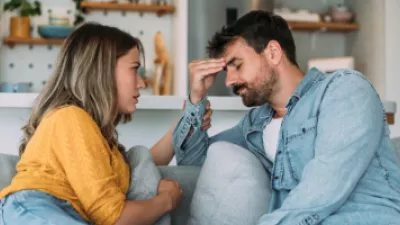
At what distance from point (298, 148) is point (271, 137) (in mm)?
277

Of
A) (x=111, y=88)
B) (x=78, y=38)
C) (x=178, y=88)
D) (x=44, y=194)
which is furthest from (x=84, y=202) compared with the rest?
(x=178, y=88)

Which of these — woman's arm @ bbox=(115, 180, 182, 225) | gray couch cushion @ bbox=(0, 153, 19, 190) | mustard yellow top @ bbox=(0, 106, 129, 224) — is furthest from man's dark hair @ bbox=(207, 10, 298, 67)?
gray couch cushion @ bbox=(0, 153, 19, 190)

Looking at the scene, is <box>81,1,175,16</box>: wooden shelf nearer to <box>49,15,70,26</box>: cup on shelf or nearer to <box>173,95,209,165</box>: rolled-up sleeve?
<box>49,15,70,26</box>: cup on shelf

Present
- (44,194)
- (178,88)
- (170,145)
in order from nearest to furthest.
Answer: (44,194)
(170,145)
(178,88)

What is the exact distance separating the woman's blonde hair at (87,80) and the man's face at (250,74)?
0.37 m

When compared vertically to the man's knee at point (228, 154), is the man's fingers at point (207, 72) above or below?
above

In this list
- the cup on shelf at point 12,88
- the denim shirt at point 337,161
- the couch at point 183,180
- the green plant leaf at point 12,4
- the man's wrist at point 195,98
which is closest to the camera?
the denim shirt at point 337,161

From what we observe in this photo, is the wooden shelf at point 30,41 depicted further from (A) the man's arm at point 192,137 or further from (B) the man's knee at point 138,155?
(B) the man's knee at point 138,155

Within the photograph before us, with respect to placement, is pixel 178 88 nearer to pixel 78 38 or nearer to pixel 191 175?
pixel 191 175

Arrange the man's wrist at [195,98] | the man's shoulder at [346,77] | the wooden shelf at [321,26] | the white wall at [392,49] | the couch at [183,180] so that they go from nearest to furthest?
the man's shoulder at [346,77] → the couch at [183,180] → the man's wrist at [195,98] → the white wall at [392,49] → the wooden shelf at [321,26]

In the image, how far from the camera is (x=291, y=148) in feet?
5.04

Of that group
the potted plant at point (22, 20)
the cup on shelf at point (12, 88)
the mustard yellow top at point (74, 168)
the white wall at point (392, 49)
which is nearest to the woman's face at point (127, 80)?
the mustard yellow top at point (74, 168)

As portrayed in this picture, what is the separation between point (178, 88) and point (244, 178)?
194 cm

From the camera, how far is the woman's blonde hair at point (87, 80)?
146 cm
